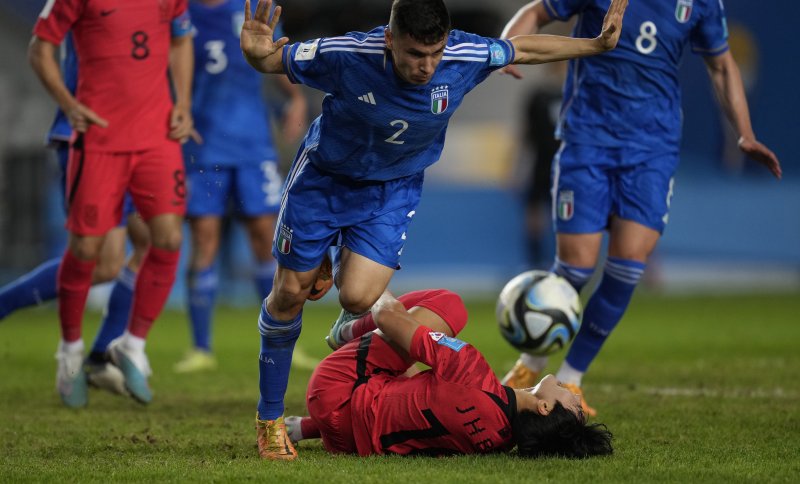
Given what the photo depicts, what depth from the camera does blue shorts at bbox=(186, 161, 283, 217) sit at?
8.00 m

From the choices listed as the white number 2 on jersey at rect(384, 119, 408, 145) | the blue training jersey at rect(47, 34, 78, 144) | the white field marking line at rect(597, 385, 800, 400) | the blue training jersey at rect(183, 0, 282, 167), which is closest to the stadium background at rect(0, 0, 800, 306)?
the blue training jersey at rect(183, 0, 282, 167)

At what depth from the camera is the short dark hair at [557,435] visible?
4.58 metres

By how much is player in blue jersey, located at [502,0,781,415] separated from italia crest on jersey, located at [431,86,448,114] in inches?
59.4

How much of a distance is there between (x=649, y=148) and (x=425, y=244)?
8342 mm

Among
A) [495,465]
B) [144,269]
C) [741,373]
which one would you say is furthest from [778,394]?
[144,269]

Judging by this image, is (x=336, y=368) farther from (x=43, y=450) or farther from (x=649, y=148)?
(x=649, y=148)

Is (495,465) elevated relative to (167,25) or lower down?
lower down

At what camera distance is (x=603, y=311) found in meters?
6.37

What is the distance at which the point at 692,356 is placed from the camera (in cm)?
878

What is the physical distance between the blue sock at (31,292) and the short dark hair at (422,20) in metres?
3.36

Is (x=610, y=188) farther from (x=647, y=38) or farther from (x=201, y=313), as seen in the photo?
(x=201, y=313)

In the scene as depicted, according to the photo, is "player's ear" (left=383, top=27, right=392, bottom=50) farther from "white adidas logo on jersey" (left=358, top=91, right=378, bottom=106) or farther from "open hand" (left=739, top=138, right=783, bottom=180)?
"open hand" (left=739, top=138, right=783, bottom=180)

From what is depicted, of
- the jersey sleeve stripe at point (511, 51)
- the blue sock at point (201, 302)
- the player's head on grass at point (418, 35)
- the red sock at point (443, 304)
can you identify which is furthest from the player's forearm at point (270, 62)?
the blue sock at point (201, 302)

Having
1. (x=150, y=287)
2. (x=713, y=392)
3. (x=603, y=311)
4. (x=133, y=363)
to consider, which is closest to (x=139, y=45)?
(x=150, y=287)
